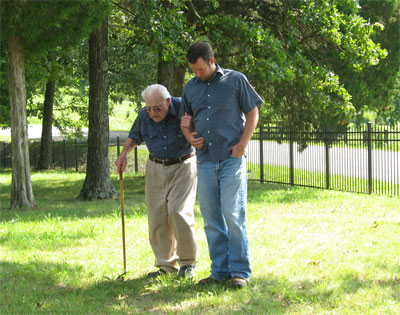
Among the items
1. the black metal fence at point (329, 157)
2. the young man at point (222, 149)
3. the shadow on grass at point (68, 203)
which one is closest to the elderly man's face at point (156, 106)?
the young man at point (222, 149)

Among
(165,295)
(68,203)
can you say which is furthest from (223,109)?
(68,203)

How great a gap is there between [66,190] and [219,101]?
12.1 m

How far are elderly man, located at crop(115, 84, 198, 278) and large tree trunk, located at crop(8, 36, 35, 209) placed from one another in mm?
5847

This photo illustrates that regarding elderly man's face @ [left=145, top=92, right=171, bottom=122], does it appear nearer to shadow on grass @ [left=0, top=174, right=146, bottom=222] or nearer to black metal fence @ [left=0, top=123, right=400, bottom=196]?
shadow on grass @ [left=0, top=174, right=146, bottom=222]

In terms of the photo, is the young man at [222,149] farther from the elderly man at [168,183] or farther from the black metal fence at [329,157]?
the black metal fence at [329,157]

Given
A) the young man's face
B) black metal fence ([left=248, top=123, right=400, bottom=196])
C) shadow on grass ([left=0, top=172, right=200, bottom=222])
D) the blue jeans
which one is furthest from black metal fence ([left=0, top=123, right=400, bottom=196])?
the young man's face

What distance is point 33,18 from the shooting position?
31.4 ft

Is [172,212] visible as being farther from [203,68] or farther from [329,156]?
[329,156]

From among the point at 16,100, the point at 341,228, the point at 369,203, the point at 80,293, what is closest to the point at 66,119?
the point at 16,100

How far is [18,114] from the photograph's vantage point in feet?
35.6

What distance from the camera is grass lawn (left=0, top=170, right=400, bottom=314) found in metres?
4.66

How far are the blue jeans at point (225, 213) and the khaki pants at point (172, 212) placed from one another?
30 cm

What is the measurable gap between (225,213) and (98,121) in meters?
8.96

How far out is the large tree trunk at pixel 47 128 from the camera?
76.5ft
